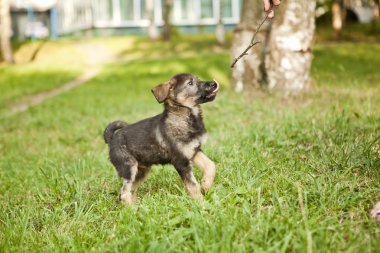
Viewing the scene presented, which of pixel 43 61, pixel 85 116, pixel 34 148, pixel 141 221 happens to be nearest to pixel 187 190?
pixel 141 221

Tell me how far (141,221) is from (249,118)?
5582mm

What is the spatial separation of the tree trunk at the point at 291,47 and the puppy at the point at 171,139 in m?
6.37

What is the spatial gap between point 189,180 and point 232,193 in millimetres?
456

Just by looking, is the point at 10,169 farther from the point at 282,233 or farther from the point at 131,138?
the point at 282,233

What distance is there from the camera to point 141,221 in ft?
14.1

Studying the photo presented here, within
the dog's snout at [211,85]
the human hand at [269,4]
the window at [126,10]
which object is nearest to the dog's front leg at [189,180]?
the dog's snout at [211,85]

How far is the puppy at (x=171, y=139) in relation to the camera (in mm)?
4961

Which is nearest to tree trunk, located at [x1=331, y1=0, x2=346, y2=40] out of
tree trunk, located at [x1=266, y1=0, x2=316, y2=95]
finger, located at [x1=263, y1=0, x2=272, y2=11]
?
tree trunk, located at [x1=266, y1=0, x2=316, y2=95]

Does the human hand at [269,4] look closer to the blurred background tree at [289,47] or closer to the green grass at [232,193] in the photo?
the green grass at [232,193]

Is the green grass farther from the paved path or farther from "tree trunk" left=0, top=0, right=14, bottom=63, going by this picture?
"tree trunk" left=0, top=0, right=14, bottom=63

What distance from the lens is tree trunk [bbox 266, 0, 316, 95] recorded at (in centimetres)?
1105

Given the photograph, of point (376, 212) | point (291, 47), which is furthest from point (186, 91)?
point (291, 47)

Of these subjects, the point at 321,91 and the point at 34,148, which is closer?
the point at 34,148

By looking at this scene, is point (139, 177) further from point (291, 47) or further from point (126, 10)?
point (126, 10)
